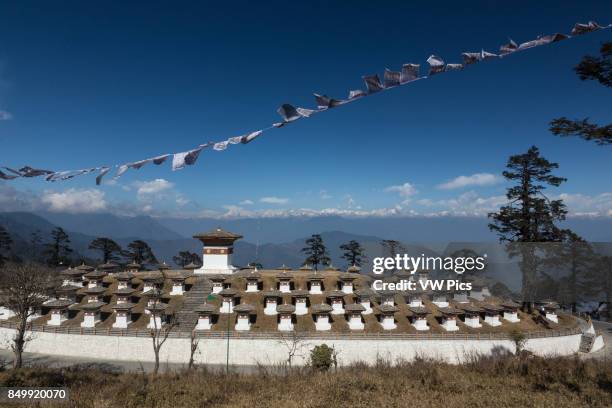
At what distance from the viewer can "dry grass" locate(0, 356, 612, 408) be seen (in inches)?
287

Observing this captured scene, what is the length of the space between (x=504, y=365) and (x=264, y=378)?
257 inches

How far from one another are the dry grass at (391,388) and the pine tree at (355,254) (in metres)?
44.7

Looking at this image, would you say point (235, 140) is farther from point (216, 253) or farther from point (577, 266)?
point (577, 266)

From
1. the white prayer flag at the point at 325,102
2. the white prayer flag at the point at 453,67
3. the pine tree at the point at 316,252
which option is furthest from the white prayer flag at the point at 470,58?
the pine tree at the point at 316,252

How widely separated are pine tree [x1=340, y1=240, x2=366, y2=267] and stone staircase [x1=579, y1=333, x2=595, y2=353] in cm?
2892

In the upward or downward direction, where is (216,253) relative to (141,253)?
upward

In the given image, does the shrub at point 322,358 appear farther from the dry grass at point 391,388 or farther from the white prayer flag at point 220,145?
the white prayer flag at point 220,145

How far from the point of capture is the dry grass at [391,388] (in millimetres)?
7277

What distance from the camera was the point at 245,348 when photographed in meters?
27.0

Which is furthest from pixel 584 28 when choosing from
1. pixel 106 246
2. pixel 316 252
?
pixel 106 246

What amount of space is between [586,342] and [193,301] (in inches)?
1317

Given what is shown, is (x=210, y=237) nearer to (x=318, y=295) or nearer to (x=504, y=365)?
(x=318, y=295)

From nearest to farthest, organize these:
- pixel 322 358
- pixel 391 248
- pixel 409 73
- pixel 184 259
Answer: pixel 409 73, pixel 322 358, pixel 391 248, pixel 184 259

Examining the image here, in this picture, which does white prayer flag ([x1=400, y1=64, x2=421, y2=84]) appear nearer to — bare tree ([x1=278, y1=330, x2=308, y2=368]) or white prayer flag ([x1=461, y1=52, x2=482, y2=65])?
white prayer flag ([x1=461, y1=52, x2=482, y2=65])
